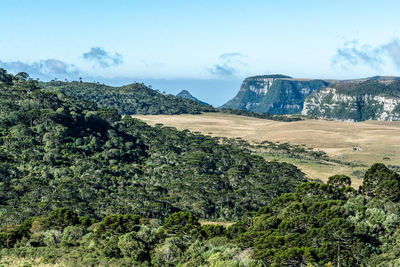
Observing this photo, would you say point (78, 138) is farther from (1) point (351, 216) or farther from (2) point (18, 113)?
(1) point (351, 216)

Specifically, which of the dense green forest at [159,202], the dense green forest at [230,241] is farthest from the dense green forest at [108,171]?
the dense green forest at [230,241]

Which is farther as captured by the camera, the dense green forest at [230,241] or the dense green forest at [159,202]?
the dense green forest at [159,202]

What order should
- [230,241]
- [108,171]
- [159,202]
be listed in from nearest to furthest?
[230,241]
[159,202]
[108,171]

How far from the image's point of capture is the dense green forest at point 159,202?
41.0 meters

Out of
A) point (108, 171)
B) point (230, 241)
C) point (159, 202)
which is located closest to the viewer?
point (230, 241)

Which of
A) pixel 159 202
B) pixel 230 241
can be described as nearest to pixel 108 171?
pixel 159 202

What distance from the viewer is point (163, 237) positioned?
1876 inches

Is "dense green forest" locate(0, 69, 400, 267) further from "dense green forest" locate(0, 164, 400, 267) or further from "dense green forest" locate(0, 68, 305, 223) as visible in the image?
"dense green forest" locate(0, 68, 305, 223)

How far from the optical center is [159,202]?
88.6 meters

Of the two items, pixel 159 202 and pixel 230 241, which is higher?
pixel 230 241

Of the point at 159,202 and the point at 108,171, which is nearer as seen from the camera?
the point at 159,202

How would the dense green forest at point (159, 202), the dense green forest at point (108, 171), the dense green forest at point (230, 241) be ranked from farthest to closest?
the dense green forest at point (108, 171), the dense green forest at point (159, 202), the dense green forest at point (230, 241)

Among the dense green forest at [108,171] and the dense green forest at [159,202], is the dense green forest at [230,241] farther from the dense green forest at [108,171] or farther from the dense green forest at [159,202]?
the dense green forest at [108,171]

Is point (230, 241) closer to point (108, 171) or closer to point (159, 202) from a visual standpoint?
point (159, 202)
